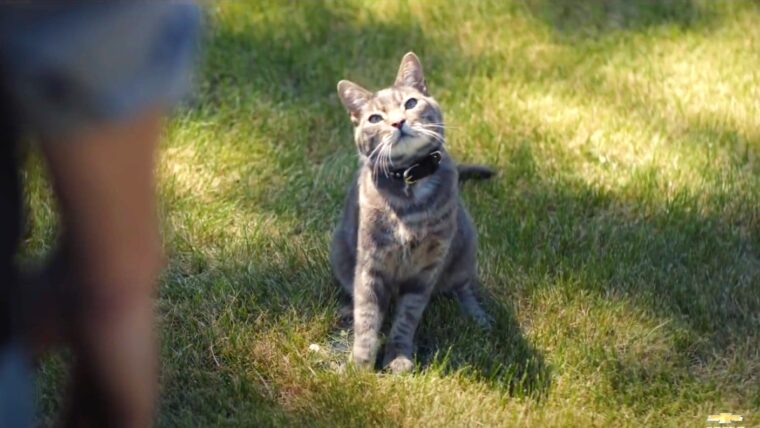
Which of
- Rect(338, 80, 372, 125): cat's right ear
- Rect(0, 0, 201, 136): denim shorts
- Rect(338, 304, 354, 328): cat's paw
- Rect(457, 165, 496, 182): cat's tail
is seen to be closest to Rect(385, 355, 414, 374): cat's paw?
Rect(338, 304, 354, 328): cat's paw

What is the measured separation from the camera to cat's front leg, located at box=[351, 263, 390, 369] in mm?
3053

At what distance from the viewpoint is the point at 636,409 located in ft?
9.55

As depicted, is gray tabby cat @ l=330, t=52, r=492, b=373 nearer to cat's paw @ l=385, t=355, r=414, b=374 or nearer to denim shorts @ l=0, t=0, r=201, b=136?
cat's paw @ l=385, t=355, r=414, b=374

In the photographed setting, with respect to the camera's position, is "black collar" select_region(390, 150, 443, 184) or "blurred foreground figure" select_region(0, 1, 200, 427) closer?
"blurred foreground figure" select_region(0, 1, 200, 427)

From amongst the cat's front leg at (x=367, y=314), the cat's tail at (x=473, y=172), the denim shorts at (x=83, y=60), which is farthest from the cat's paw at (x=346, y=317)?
the denim shorts at (x=83, y=60)

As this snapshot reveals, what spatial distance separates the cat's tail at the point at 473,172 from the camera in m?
3.97

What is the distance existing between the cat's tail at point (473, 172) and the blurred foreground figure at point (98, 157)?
2772 millimetres

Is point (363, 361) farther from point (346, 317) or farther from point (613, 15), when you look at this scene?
point (613, 15)

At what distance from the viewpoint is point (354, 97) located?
313cm

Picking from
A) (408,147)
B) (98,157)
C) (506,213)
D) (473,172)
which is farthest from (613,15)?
(98,157)

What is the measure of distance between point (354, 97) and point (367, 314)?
0.64 m

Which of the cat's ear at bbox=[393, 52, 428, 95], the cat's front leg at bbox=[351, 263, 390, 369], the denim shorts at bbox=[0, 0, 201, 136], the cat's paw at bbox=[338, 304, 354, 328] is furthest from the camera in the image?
the cat's paw at bbox=[338, 304, 354, 328]

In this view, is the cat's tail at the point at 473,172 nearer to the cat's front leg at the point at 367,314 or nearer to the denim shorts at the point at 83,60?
the cat's front leg at the point at 367,314

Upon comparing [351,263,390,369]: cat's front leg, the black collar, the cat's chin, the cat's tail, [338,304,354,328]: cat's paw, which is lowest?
[338,304,354,328]: cat's paw
